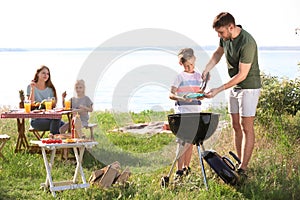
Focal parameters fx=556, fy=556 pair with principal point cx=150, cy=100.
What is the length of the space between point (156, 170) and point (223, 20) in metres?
2.04

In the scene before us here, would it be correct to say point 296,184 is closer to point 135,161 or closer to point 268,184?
point 268,184

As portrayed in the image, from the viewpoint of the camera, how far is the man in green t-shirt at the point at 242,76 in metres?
5.20

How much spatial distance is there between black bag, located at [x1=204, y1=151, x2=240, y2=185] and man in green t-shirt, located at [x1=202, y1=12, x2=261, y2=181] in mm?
165

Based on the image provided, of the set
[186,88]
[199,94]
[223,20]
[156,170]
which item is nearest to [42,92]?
[156,170]

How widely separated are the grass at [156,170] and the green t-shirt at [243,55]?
886 mm

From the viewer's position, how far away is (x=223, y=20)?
5.23 m

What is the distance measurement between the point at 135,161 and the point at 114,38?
5.46 feet

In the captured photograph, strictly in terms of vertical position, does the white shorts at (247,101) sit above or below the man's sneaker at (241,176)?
above

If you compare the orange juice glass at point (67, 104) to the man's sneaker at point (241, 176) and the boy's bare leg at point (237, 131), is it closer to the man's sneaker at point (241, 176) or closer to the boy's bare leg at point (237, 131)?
the boy's bare leg at point (237, 131)

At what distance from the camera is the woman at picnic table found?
7.16 m

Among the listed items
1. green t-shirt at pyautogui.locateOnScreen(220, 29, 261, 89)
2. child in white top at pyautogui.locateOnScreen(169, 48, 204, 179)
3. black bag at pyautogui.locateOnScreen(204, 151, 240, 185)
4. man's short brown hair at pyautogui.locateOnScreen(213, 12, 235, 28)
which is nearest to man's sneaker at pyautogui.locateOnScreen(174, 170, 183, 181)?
child in white top at pyautogui.locateOnScreen(169, 48, 204, 179)

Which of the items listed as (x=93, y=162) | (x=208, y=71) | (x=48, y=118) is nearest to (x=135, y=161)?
(x=93, y=162)

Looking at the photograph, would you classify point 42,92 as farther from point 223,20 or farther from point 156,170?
point 223,20

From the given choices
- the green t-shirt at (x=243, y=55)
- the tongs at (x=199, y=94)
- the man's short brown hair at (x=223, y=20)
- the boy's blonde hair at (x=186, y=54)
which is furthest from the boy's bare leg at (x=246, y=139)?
the man's short brown hair at (x=223, y=20)
